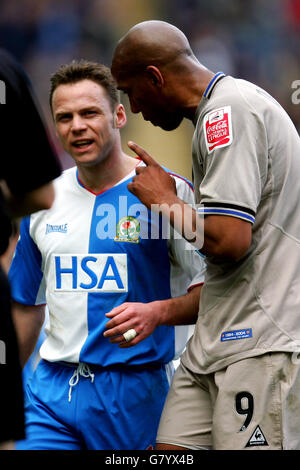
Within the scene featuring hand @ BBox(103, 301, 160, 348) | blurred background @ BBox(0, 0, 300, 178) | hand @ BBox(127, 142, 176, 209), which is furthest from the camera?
blurred background @ BBox(0, 0, 300, 178)

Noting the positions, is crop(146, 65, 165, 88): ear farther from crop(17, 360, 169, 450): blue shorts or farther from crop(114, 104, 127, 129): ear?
crop(17, 360, 169, 450): blue shorts

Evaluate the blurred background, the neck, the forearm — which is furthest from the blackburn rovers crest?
the blurred background

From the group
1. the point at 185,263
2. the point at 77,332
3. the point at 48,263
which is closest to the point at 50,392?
the point at 77,332

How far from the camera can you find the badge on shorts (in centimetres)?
252

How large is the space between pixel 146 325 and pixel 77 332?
454mm

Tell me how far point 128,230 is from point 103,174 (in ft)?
1.04

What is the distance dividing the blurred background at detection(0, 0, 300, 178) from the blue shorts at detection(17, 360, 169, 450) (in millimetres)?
6443

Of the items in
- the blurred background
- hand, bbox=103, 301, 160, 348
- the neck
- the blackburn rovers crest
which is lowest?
hand, bbox=103, 301, 160, 348

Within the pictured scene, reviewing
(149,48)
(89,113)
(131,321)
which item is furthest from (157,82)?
(131,321)

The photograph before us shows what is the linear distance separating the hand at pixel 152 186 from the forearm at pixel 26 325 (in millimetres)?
1138

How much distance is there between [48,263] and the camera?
11.0ft

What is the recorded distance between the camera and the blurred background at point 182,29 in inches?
370

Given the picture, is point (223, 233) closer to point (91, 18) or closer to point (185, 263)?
point (185, 263)

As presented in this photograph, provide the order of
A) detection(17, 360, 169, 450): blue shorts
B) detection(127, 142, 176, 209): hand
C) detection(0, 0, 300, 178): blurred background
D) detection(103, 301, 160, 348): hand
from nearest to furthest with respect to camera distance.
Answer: detection(127, 142, 176, 209): hand < detection(103, 301, 160, 348): hand < detection(17, 360, 169, 450): blue shorts < detection(0, 0, 300, 178): blurred background
